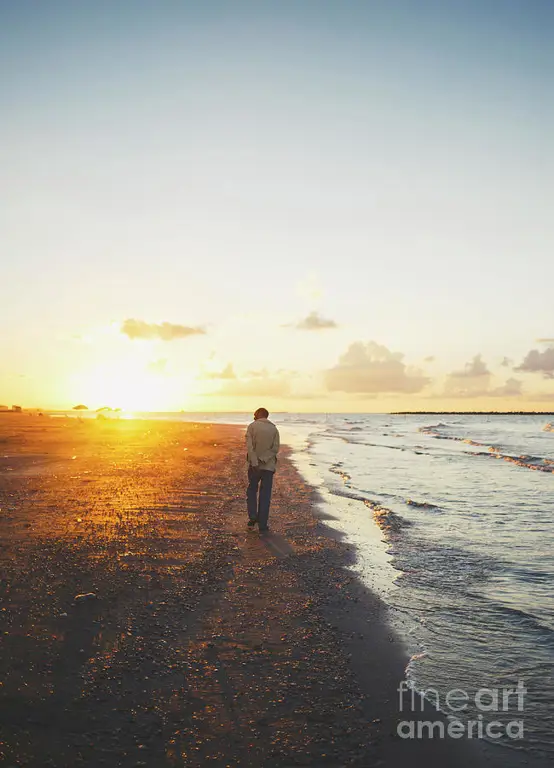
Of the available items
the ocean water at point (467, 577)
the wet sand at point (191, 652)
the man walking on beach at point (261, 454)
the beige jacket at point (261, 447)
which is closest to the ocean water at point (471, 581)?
the ocean water at point (467, 577)

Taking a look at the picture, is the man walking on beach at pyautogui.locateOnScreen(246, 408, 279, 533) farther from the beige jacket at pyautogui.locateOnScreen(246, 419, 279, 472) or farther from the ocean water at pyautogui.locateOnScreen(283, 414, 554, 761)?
the ocean water at pyautogui.locateOnScreen(283, 414, 554, 761)

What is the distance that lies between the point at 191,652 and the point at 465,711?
2637 millimetres

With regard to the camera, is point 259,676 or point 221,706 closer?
point 221,706

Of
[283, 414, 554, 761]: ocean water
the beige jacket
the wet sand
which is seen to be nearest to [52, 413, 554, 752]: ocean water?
[283, 414, 554, 761]: ocean water

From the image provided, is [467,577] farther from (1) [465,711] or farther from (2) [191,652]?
(2) [191,652]

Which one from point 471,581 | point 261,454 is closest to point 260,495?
point 261,454

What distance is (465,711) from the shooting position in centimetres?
446

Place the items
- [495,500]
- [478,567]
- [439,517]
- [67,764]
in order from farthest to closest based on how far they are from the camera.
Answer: [495,500] < [439,517] < [478,567] < [67,764]

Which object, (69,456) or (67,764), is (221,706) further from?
(69,456)

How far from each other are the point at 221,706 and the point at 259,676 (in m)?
0.62

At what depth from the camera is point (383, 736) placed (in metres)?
3.97

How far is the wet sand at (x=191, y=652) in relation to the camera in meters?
3.79

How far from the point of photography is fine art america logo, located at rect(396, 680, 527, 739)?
13.6 ft

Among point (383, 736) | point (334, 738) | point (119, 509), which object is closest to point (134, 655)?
point (334, 738)
